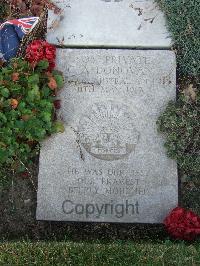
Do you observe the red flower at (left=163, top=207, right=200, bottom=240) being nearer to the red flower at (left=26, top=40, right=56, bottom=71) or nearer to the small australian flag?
the red flower at (left=26, top=40, right=56, bottom=71)

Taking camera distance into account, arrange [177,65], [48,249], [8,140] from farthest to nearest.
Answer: [177,65], [8,140], [48,249]

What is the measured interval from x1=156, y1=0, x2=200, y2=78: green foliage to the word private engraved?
675 millimetres

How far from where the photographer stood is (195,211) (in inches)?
189

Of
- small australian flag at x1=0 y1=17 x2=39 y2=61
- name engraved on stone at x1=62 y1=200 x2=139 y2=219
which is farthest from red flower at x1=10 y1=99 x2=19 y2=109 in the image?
name engraved on stone at x1=62 y1=200 x2=139 y2=219

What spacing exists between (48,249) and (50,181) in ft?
2.11

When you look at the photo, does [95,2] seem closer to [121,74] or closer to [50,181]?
[121,74]

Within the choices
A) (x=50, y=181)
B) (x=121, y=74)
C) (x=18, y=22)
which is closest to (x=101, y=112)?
(x=121, y=74)

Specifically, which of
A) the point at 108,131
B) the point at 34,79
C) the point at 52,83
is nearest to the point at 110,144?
the point at 108,131

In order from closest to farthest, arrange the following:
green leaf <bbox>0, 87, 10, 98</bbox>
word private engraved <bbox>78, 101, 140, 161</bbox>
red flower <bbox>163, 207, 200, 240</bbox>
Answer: red flower <bbox>163, 207, 200, 240</bbox> < green leaf <bbox>0, 87, 10, 98</bbox> < word private engraved <bbox>78, 101, 140, 161</bbox>

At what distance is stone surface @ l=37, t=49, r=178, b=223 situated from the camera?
4.77 meters

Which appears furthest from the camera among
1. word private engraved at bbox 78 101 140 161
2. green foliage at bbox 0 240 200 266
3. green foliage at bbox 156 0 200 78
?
green foliage at bbox 156 0 200 78

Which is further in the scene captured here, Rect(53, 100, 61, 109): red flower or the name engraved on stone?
Rect(53, 100, 61, 109): red flower

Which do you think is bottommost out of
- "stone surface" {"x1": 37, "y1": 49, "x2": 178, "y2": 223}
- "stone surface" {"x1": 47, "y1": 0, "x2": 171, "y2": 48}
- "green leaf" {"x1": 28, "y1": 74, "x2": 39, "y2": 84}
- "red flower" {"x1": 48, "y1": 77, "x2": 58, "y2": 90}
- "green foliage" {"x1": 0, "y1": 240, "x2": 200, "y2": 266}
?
"green foliage" {"x1": 0, "y1": 240, "x2": 200, "y2": 266}

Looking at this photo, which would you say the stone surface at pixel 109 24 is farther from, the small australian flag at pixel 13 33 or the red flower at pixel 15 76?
the red flower at pixel 15 76
